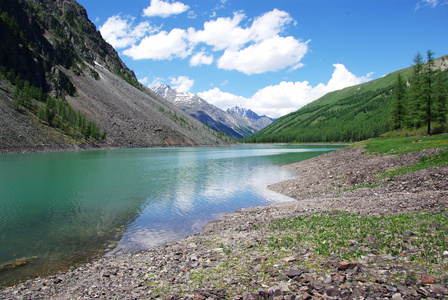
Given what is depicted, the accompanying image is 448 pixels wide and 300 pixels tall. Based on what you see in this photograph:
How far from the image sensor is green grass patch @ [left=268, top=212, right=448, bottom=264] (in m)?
9.62

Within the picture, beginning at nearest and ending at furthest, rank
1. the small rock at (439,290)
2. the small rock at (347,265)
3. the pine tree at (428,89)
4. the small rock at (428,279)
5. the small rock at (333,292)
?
the small rock at (439,290) < the small rock at (428,279) < the small rock at (333,292) < the small rock at (347,265) < the pine tree at (428,89)

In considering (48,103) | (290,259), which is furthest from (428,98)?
(48,103)

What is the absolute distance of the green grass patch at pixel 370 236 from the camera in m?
9.62

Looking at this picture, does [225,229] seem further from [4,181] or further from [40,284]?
[4,181]

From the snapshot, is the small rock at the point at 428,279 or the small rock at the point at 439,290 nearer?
the small rock at the point at 439,290

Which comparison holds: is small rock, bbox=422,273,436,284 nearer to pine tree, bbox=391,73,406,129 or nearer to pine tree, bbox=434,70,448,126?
pine tree, bbox=434,70,448,126

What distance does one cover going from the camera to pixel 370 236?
37.2 ft

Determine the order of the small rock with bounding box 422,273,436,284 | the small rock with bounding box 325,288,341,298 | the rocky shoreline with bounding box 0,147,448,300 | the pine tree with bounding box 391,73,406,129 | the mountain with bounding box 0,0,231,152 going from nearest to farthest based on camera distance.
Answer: the small rock with bounding box 422,273,436,284 → the small rock with bounding box 325,288,341,298 → the rocky shoreline with bounding box 0,147,448,300 → the pine tree with bounding box 391,73,406,129 → the mountain with bounding box 0,0,231,152

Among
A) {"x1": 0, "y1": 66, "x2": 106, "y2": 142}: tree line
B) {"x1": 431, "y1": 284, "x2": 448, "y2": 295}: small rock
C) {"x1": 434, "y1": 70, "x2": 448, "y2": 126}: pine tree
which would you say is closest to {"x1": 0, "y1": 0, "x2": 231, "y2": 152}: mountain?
{"x1": 0, "y1": 66, "x2": 106, "y2": 142}: tree line

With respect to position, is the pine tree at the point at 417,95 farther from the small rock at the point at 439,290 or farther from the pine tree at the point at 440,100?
the small rock at the point at 439,290

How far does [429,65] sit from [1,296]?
87510 millimetres

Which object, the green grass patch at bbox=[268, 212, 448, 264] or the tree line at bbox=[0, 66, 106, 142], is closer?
the green grass patch at bbox=[268, 212, 448, 264]

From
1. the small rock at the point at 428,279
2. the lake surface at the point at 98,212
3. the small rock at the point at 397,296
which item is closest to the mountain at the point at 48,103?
the lake surface at the point at 98,212

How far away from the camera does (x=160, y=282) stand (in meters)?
10.3
